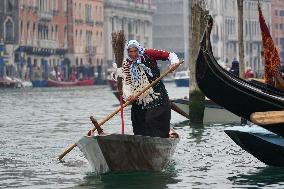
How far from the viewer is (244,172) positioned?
541 inches

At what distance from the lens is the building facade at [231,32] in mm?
117062

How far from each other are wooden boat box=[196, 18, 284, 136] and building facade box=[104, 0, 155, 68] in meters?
83.3

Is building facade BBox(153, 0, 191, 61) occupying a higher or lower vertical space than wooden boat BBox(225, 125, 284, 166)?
higher

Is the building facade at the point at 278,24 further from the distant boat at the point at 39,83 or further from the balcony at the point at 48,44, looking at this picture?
the distant boat at the point at 39,83

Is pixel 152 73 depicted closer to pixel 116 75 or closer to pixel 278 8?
pixel 116 75

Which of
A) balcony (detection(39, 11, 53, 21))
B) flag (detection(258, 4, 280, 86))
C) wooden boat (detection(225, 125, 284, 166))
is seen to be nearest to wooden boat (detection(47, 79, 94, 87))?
balcony (detection(39, 11, 53, 21))

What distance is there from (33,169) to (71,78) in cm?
6858

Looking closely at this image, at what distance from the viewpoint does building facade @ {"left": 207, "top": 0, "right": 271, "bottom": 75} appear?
117 m

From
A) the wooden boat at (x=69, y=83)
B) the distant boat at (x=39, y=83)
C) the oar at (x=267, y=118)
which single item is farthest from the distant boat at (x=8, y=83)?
the oar at (x=267, y=118)

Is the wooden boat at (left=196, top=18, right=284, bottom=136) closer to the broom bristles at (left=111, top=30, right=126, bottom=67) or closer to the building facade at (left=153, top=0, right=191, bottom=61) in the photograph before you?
the broom bristles at (left=111, top=30, right=126, bottom=67)

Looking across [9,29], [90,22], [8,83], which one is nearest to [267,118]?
[8,83]

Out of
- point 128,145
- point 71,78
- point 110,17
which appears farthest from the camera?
point 110,17

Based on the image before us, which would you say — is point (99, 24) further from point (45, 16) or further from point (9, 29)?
point (9, 29)

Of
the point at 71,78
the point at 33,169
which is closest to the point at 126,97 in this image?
A: the point at 33,169
